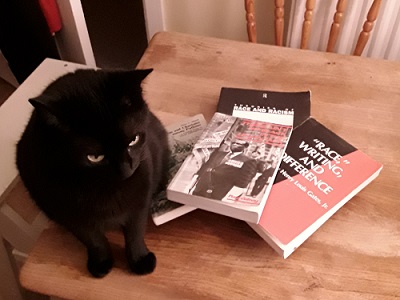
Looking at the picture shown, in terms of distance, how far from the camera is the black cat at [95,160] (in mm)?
561

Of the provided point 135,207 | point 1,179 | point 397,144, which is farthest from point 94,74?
point 397,144

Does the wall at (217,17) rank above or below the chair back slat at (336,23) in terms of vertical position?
below

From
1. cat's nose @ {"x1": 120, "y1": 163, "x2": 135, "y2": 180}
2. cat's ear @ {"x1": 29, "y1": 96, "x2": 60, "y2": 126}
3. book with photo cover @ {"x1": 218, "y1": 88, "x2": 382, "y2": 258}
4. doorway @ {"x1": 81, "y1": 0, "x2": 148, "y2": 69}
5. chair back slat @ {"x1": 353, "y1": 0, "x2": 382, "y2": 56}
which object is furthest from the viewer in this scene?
doorway @ {"x1": 81, "y1": 0, "x2": 148, "y2": 69}

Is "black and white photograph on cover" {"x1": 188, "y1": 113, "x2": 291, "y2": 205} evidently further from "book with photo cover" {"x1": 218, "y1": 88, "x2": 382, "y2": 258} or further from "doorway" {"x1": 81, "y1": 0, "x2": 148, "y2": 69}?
"doorway" {"x1": 81, "y1": 0, "x2": 148, "y2": 69}

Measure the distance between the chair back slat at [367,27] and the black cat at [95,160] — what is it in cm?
81

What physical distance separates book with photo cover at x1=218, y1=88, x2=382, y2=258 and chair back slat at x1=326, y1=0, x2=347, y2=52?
50 cm

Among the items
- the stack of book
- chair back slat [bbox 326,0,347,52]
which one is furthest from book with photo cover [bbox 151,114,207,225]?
chair back slat [bbox 326,0,347,52]

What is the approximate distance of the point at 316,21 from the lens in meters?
1.37

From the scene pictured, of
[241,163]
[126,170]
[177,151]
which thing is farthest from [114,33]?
[126,170]

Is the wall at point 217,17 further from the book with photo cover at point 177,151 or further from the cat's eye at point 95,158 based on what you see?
the cat's eye at point 95,158

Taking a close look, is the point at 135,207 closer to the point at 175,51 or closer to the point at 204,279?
the point at 204,279

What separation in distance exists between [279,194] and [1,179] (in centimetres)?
56

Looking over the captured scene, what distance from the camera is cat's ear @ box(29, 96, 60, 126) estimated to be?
50 cm

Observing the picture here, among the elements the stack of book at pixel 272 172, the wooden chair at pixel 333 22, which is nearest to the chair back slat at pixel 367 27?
the wooden chair at pixel 333 22
